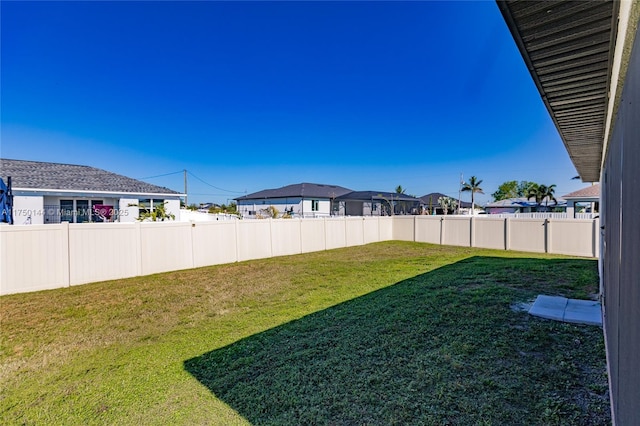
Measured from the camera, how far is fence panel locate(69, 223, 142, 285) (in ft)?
26.1

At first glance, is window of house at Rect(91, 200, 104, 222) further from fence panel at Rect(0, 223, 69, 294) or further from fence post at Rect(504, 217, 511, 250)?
fence post at Rect(504, 217, 511, 250)

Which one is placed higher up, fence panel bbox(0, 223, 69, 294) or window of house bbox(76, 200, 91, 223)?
window of house bbox(76, 200, 91, 223)

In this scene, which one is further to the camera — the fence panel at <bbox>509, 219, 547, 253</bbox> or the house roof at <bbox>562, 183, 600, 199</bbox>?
the house roof at <bbox>562, 183, 600, 199</bbox>

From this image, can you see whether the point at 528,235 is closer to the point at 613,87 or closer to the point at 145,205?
the point at 613,87

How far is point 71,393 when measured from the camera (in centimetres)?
311

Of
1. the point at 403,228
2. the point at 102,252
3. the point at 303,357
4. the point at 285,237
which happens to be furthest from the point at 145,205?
the point at 303,357

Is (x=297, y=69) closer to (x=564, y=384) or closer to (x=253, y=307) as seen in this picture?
(x=253, y=307)

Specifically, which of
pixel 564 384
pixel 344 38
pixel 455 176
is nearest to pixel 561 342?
pixel 564 384

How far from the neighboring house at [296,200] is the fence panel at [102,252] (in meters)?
20.4

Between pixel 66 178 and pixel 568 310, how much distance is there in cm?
2145

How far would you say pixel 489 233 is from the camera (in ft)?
47.5

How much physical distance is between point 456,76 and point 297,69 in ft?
25.9

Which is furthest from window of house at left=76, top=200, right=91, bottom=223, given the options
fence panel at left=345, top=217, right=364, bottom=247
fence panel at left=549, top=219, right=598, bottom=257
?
fence panel at left=549, top=219, right=598, bottom=257

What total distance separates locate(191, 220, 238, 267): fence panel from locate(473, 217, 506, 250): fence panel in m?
10.7
